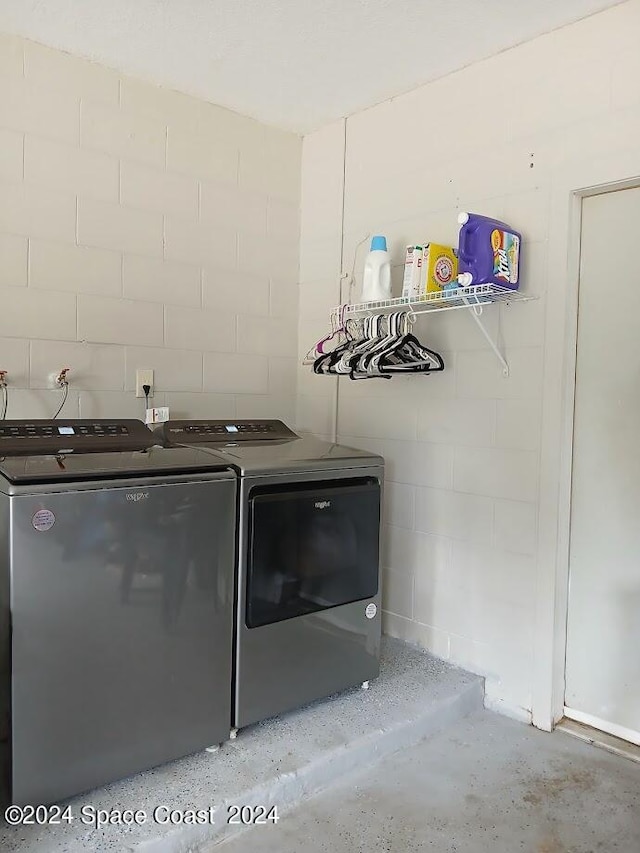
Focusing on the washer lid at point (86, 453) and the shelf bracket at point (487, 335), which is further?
the shelf bracket at point (487, 335)

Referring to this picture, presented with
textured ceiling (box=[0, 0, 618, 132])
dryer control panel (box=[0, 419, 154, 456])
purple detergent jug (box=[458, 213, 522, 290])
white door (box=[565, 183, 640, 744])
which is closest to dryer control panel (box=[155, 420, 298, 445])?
dryer control panel (box=[0, 419, 154, 456])

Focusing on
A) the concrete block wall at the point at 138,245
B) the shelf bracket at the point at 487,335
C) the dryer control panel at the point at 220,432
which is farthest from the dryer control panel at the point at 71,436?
the shelf bracket at the point at 487,335

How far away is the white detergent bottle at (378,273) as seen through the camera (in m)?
2.82

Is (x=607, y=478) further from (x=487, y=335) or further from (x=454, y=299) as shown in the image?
(x=454, y=299)

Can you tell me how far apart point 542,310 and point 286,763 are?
A: 5.77 feet

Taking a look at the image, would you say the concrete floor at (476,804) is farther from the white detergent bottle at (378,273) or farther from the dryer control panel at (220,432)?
the white detergent bottle at (378,273)

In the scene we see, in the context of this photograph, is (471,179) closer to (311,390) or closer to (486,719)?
(311,390)

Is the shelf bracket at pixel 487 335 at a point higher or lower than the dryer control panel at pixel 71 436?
higher

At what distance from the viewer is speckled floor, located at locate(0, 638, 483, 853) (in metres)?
1.75

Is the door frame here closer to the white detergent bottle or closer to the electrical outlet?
the white detergent bottle

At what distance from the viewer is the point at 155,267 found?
2.94 meters

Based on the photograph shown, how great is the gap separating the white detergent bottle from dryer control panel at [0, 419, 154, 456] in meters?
1.07

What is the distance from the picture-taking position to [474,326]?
2730 millimetres

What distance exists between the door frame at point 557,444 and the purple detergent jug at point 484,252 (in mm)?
166
